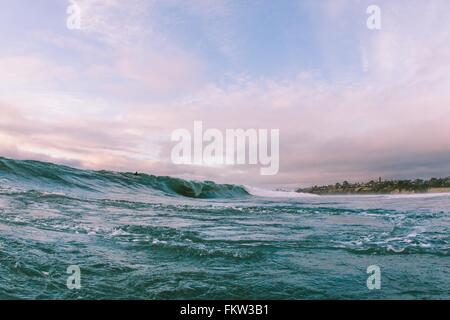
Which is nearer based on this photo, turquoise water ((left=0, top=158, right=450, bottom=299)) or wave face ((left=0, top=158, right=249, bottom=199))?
turquoise water ((left=0, top=158, right=450, bottom=299))

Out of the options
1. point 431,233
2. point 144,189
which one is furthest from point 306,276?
point 144,189

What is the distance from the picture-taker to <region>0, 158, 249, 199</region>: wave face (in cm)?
1874

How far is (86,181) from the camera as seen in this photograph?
22.5m

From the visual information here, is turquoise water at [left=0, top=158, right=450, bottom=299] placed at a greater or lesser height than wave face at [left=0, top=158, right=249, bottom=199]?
lesser

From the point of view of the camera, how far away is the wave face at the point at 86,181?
1874 cm

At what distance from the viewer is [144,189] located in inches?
1041

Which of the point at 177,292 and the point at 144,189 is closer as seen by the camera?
the point at 177,292

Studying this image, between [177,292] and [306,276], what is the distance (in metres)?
1.61

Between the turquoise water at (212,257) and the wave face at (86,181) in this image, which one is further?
the wave face at (86,181)

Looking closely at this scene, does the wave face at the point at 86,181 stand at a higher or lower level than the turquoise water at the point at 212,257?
higher

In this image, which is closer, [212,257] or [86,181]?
[212,257]

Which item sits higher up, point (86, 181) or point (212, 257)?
point (86, 181)
